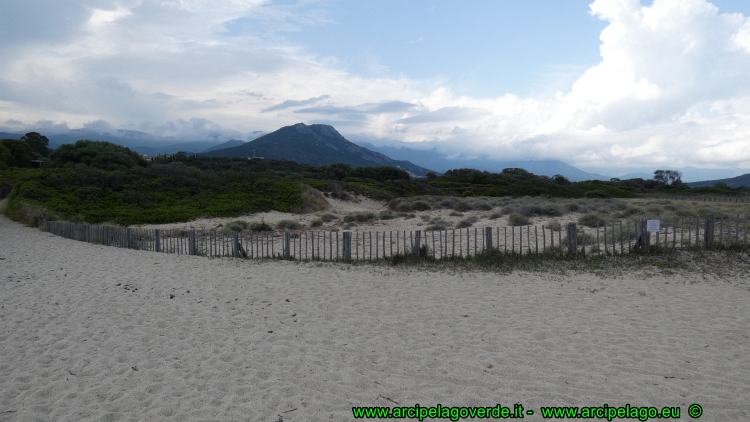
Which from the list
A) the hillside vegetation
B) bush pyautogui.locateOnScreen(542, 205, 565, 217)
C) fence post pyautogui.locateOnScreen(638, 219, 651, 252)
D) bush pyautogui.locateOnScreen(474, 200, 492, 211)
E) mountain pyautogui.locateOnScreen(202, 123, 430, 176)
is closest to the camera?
fence post pyautogui.locateOnScreen(638, 219, 651, 252)

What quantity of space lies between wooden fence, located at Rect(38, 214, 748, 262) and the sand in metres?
2.02

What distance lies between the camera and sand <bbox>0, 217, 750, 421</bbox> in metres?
4.29

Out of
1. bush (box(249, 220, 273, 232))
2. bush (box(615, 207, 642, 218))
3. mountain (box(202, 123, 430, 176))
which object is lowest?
bush (box(249, 220, 273, 232))

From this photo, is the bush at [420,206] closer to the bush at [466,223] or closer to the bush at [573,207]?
the bush at [466,223]

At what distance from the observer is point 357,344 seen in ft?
19.2

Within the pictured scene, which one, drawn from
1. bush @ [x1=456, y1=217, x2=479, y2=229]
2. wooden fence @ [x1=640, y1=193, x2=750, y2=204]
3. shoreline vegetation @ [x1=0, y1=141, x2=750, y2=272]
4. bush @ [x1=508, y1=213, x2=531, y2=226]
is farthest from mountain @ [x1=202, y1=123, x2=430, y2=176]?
bush @ [x1=508, y1=213, x2=531, y2=226]

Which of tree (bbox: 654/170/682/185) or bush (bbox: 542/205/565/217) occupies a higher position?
tree (bbox: 654/170/682/185)

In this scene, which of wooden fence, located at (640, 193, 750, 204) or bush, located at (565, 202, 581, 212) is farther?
wooden fence, located at (640, 193, 750, 204)

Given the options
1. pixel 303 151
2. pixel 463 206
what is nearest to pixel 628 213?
pixel 463 206

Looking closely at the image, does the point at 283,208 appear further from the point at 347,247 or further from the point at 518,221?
the point at 347,247

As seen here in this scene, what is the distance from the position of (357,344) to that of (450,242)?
32.5 ft

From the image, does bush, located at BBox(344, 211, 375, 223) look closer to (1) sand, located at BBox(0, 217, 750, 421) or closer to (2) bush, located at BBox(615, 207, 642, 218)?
(2) bush, located at BBox(615, 207, 642, 218)

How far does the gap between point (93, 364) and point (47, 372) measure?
0.43 meters

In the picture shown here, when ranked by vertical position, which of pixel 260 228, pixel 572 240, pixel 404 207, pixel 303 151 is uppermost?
pixel 303 151
